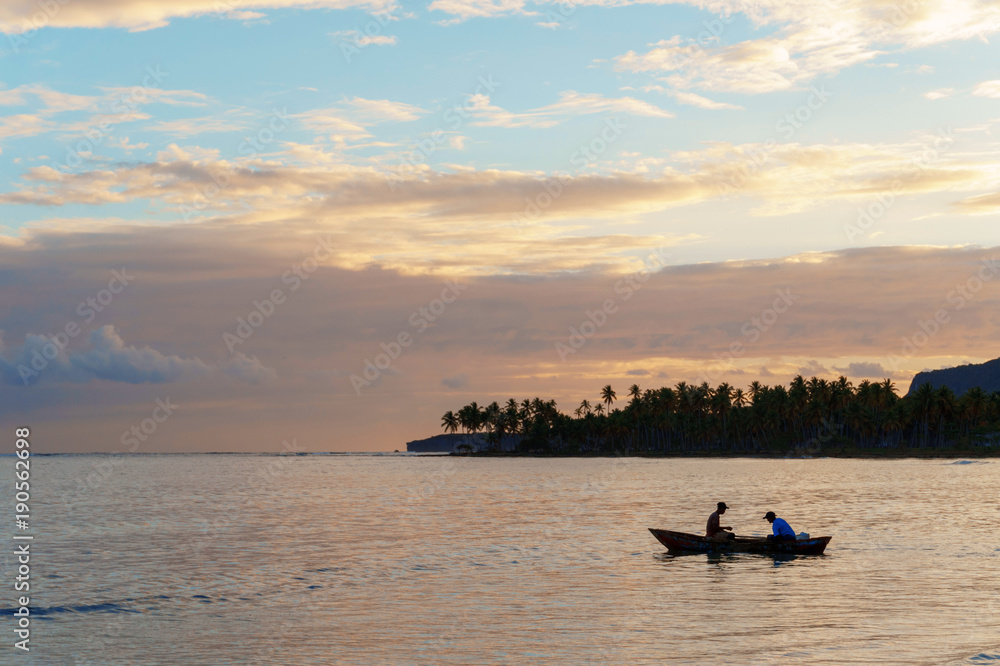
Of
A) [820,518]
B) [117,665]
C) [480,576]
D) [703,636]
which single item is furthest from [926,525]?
[117,665]

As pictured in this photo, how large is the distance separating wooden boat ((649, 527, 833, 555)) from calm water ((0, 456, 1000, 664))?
601 mm

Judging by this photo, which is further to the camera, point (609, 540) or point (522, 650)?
point (609, 540)

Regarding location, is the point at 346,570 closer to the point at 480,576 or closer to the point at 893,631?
the point at 480,576

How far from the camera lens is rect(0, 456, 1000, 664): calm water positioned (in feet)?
74.0

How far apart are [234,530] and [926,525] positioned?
143ft

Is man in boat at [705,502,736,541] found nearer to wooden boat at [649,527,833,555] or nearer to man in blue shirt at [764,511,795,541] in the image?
wooden boat at [649,527,833,555]

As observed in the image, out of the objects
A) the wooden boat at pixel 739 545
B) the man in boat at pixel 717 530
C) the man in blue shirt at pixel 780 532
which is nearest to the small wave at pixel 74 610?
the wooden boat at pixel 739 545

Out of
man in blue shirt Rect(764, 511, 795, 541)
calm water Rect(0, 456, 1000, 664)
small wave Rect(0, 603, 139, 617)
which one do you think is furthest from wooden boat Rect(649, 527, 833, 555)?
small wave Rect(0, 603, 139, 617)

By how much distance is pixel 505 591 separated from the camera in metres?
31.0

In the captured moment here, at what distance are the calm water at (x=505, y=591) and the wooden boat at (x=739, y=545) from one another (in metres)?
0.60

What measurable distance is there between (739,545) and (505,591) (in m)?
14.6

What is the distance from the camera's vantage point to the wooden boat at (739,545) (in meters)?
39.5

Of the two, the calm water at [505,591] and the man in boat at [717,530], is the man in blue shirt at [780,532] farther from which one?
the man in boat at [717,530]

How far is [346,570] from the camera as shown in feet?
122
